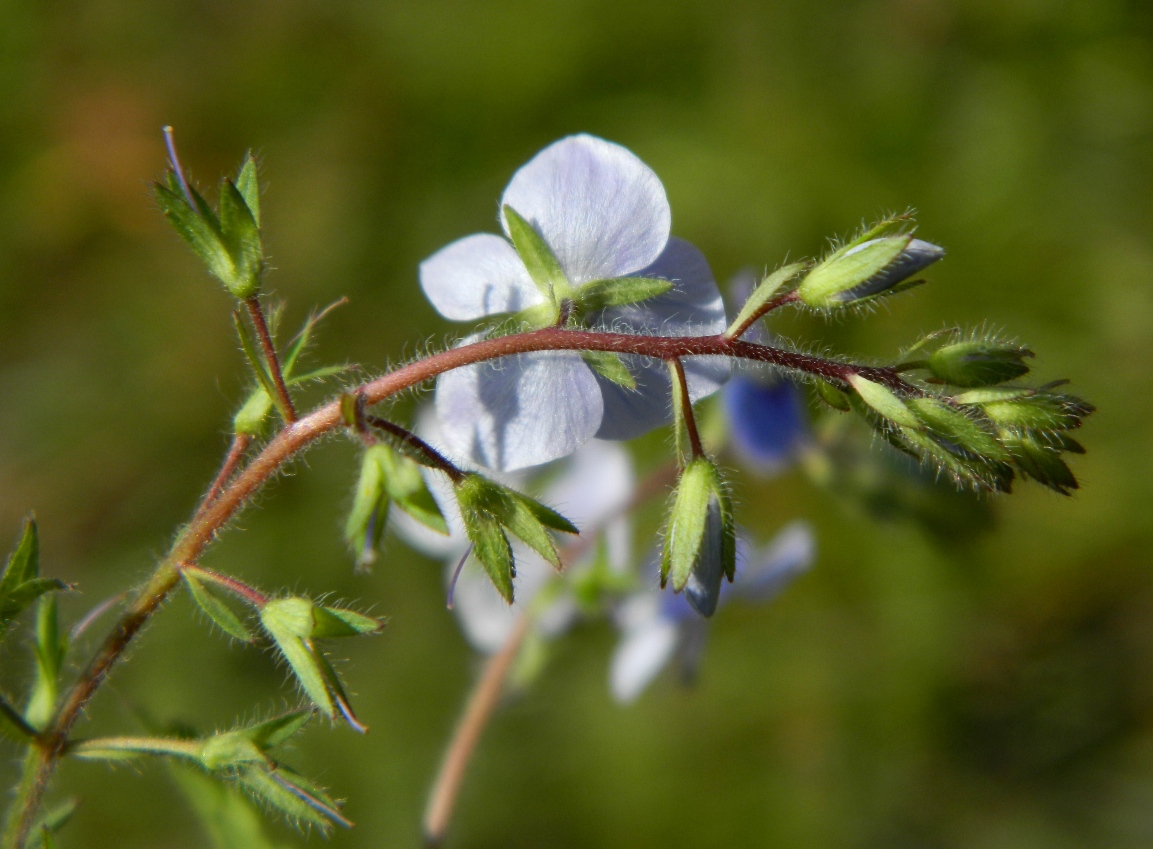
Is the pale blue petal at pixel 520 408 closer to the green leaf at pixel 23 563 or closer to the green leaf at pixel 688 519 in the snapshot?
the green leaf at pixel 688 519

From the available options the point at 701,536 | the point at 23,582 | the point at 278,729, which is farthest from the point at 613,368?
the point at 23,582

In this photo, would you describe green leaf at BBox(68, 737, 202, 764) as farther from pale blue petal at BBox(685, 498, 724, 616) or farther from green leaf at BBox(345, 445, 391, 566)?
pale blue petal at BBox(685, 498, 724, 616)

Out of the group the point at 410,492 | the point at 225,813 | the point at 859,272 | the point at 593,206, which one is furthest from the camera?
the point at 225,813

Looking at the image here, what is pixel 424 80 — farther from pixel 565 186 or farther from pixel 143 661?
pixel 565 186

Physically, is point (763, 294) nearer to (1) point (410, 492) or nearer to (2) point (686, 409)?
(2) point (686, 409)

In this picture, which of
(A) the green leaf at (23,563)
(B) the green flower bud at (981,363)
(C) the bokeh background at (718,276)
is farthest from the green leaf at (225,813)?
(C) the bokeh background at (718,276)

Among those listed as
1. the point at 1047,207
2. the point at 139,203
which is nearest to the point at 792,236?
the point at 1047,207
